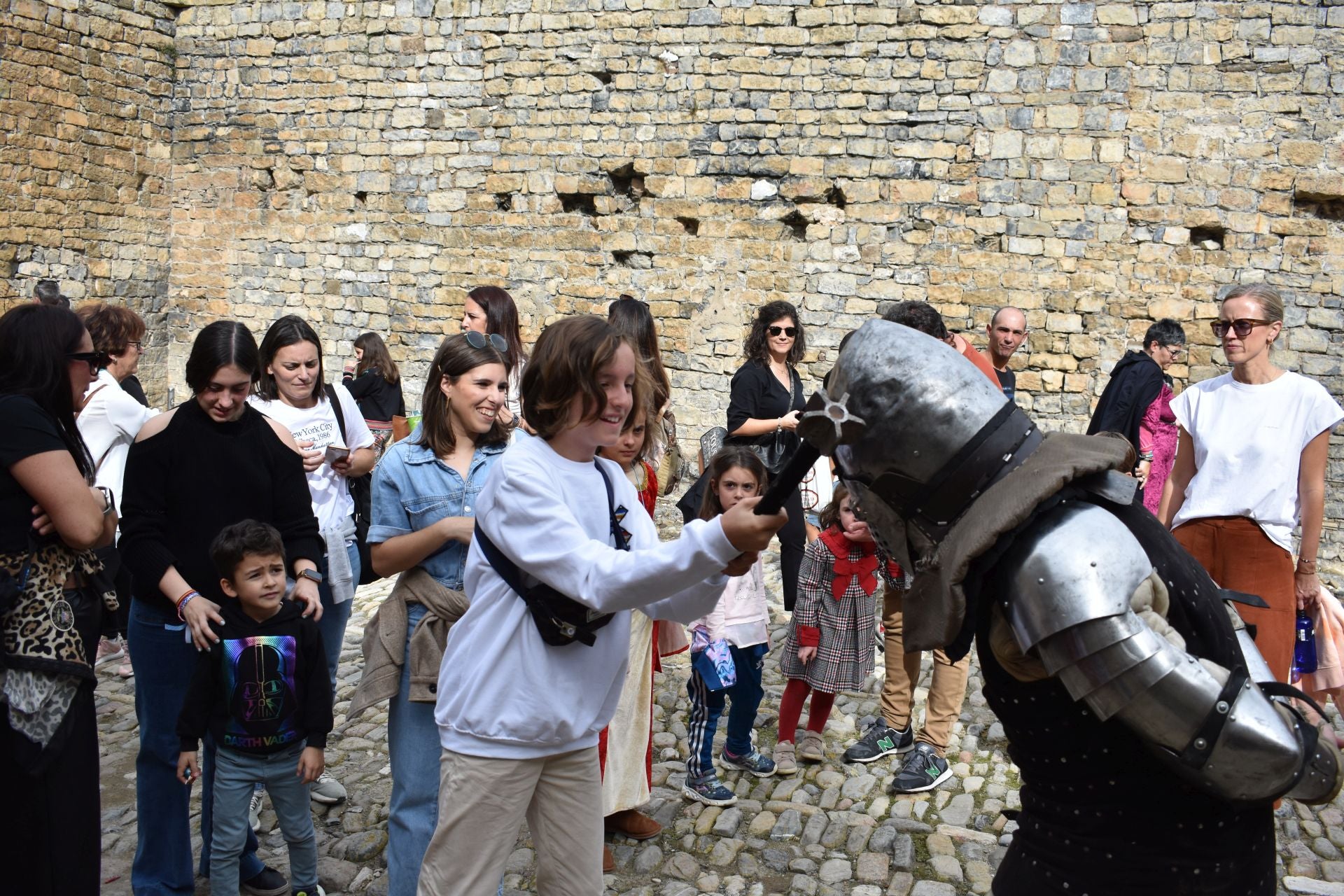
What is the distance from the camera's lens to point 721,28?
9797 mm

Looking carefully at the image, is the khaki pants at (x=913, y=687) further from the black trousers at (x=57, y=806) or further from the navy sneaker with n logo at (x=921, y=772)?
the black trousers at (x=57, y=806)

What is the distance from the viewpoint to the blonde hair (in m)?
3.94

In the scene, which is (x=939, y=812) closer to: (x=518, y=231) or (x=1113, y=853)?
(x=1113, y=853)

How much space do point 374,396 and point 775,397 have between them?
374cm

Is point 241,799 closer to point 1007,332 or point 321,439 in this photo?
point 321,439

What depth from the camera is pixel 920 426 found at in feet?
5.77

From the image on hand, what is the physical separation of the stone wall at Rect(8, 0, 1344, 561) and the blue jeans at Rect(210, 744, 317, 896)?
7.33m

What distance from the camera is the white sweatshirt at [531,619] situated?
2.02 meters

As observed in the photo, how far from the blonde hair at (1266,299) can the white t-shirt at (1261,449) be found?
0.23m

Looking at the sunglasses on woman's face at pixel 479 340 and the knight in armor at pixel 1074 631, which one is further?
the sunglasses on woman's face at pixel 479 340

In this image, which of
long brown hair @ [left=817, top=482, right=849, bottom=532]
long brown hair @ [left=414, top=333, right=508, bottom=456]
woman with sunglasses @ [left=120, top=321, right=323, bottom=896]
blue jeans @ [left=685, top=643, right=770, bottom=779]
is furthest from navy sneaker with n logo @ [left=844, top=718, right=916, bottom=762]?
woman with sunglasses @ [left=120, top=321, right=323, bottom=896]

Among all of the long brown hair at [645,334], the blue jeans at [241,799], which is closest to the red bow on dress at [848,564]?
the long brown hair at [645,334]

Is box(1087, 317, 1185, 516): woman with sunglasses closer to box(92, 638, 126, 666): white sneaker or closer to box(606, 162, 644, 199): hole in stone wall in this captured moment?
box(606, 162, 644, 199): hole in stone wall

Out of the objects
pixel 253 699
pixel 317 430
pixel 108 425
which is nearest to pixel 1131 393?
pixel 317 430
